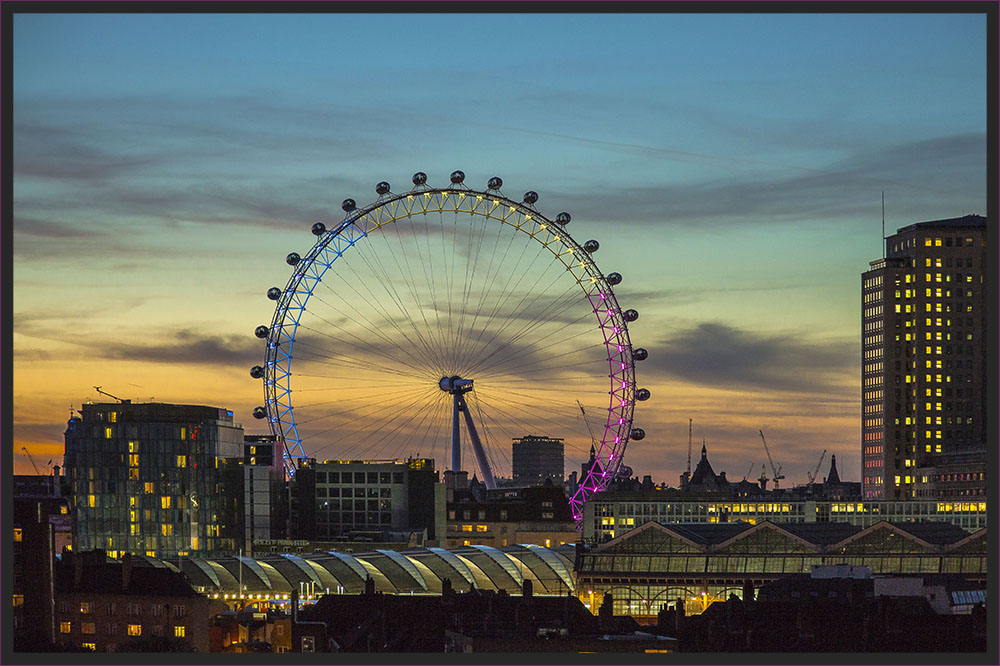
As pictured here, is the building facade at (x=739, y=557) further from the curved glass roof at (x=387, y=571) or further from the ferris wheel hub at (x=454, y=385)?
the ferris wheel hub at (x=454, y=385)

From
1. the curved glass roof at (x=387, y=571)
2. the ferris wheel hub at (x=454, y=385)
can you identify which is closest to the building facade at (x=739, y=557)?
the curved glass roof at (x=387, y=571)

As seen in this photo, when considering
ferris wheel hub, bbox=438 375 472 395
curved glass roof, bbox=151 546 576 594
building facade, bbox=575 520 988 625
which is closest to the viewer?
curved glass roof, bbox=151 546 576 594

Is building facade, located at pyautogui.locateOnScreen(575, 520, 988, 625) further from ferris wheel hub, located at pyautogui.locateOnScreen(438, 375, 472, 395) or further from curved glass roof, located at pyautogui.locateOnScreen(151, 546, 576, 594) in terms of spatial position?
ferris wheel hub, located at pyautogui.locateOnScreen(438, 375, 472, 395)

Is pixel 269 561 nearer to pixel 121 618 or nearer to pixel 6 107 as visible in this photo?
pixel 121 618

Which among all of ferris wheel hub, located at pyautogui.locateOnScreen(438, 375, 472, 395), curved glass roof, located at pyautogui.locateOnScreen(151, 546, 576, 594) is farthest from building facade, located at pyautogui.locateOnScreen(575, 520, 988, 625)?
ferris wheel hub, located at pyautogui.locateOnScreen(438, 375, 472, 395)

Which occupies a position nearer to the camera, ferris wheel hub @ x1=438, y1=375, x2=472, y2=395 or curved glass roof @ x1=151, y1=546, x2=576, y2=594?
curved glass roof @ x1=151, y1=546, x2=576, y2=594

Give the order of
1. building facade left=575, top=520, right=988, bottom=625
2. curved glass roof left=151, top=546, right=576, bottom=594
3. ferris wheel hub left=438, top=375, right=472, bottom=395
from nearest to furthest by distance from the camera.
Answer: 1. curved glass roof left=151, top=546, right=576, bottom=594
2. building facade left=575, top=520, right=988, bottom=625
3. ferris wheel hub left=438, top=375, right=472, bottom=395

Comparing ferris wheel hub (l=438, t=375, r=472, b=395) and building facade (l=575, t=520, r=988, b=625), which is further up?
ferris wheel hub (l=438, t=375, r=472, b=395)

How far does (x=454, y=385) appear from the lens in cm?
17288

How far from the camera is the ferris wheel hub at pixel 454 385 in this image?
172875 mm

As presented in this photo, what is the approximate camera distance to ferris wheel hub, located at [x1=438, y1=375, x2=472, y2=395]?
173 m

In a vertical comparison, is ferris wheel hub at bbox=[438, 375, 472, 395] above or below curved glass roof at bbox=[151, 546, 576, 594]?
above

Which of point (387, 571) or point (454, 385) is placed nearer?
point (387, 571)

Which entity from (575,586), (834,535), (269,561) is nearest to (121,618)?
(269,561)
